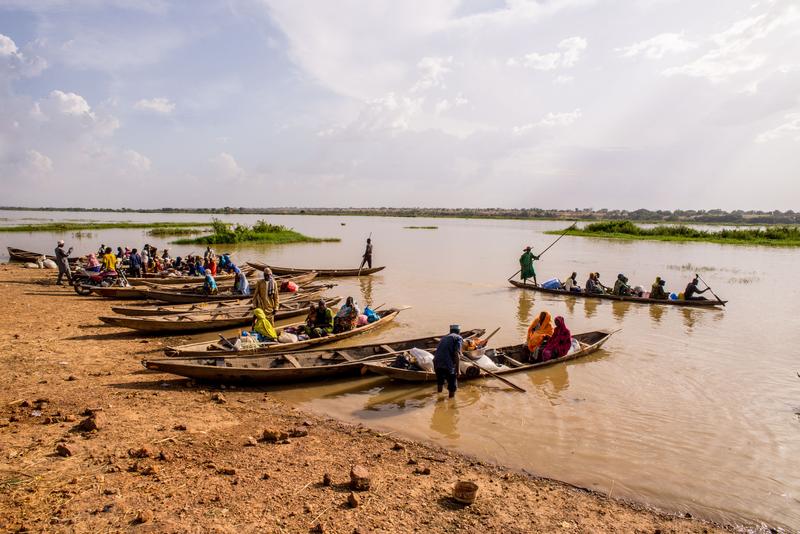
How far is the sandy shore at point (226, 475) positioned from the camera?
420cm

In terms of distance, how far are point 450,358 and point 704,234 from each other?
49.4 metres

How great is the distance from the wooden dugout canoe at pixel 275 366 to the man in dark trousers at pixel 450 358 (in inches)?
55.9

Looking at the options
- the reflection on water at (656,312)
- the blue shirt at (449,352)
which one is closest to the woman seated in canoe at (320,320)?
the blue shirt at (449,352)

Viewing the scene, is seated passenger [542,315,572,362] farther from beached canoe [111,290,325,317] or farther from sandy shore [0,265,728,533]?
beached canoe [111,290,325,317]

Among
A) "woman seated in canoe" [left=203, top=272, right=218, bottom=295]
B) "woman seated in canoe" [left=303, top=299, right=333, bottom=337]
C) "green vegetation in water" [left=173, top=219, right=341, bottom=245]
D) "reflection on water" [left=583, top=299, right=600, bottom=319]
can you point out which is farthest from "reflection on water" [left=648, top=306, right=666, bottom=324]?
"green vegetation in water" [left=173, top=219, right=341, bottom=245]

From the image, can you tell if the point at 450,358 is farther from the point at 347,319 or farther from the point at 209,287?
the point at 209,287

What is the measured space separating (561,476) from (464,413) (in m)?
1.94

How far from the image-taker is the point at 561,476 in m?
5.53

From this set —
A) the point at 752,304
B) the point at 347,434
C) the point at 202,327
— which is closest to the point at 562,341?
the point at 347,434

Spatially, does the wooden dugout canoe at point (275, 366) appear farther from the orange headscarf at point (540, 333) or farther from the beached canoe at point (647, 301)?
the beached canoe at point (647, 301)

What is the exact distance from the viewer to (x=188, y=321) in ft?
36.0

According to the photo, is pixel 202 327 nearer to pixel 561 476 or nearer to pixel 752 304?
pixel 561 476

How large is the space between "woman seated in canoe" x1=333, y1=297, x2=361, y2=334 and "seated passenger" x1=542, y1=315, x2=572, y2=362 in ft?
13.8

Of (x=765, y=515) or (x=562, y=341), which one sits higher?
(x=562, y=341)
